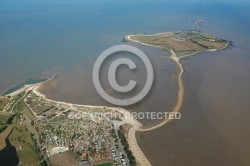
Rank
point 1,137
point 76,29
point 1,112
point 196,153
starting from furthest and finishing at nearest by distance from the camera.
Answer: point 76,29 → point 1,112 → point 1,137 → point 196,153

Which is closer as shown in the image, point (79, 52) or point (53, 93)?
point (53, 93)

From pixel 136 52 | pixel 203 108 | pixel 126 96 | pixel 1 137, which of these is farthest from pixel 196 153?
pixel 136 52

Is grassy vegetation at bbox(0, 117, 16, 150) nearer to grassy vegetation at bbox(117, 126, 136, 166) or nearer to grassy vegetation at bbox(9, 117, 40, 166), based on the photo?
grassy vegetation at bbox(9, 117, 40, 166)

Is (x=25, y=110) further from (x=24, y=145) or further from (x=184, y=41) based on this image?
(x=184, y=41)

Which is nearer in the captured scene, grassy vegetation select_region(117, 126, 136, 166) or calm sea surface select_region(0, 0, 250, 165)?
grassy vegetation select_region(117, 126, 136, 166)

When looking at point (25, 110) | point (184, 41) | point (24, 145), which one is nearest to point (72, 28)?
point (184, 41)

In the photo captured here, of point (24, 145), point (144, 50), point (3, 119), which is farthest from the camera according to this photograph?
point (144, 50)

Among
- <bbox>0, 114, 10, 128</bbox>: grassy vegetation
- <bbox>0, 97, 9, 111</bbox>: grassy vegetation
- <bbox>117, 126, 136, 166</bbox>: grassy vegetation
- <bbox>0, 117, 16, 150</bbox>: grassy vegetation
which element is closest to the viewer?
<bbox>117, 126, 136, 166</bbox>: grassy vegetation

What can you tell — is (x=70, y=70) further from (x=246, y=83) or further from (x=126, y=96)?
(x=246, y=83)

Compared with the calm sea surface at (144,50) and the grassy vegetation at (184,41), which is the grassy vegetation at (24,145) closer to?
the calm sea surface at (144,50)

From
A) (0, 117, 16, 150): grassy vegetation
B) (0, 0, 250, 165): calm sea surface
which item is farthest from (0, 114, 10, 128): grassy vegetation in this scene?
(0, 0, 250, 165): calm sea surface

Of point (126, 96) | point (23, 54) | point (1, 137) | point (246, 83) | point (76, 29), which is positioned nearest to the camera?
point (1, 137)
